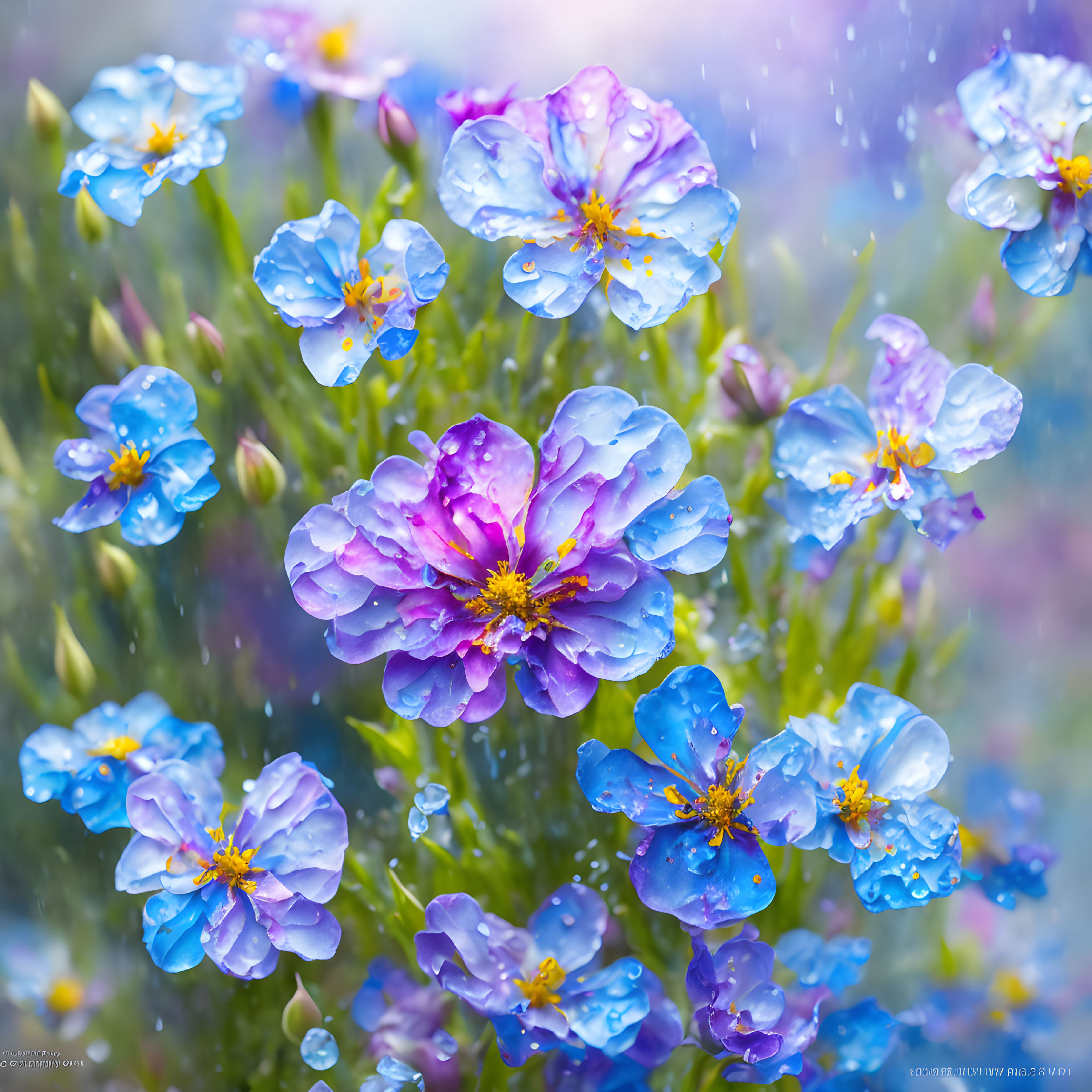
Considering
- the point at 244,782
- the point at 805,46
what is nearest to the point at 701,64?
the point at 805,46

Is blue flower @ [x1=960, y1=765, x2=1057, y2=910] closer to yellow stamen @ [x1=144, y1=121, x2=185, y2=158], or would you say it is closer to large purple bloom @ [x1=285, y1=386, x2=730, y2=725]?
large purple bloom @ [x1=285, y1=386, x2=730, y2=725]

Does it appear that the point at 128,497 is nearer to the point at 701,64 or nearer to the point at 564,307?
the point at 564,307

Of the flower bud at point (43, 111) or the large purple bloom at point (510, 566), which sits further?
the flower bud at point (43, 111)

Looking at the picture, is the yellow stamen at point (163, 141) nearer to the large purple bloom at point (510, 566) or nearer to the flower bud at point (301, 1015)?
the large purple bloom at point (510, 566)

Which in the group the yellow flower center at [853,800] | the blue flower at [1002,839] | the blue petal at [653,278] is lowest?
the blue flower at [1002,839]

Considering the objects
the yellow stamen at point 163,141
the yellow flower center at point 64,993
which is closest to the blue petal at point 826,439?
the yellow stamen at point 163,141

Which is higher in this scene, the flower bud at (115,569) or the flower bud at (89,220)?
the flower bud at (89,220)
